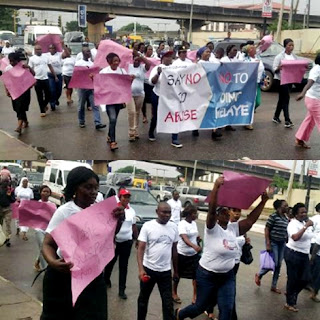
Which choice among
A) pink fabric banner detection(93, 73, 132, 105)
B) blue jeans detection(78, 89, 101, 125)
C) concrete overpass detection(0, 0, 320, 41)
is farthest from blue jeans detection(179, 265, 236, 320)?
concrete overpass detection(0, 0, 320, 41)

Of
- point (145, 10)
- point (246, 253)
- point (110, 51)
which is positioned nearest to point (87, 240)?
point (246, 253)

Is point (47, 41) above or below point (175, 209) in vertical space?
above

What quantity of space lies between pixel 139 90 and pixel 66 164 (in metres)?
10.9

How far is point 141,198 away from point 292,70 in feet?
15.5

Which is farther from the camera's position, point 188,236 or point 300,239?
point 188,236

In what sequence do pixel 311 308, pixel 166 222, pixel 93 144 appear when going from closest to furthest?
pixel 166 222 → pixel 311 308 → pixel 93 144

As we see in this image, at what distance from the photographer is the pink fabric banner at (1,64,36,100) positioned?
11602 millimetres

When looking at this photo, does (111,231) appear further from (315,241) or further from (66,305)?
(315,241)

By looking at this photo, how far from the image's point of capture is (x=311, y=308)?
7.96 metres

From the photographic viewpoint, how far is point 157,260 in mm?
6594

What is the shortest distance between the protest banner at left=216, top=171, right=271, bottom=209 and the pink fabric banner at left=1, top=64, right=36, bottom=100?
6553 mm

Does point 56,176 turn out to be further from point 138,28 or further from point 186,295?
point 138,28

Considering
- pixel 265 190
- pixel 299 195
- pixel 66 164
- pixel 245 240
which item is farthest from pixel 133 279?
pixel 299 195

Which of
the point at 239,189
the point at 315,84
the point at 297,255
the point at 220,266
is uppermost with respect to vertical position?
the point at 315,84
